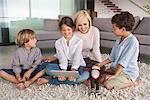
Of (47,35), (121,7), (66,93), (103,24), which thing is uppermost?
(121,7)

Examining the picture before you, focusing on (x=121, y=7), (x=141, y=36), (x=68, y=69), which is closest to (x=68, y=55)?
(x=68, y=69)

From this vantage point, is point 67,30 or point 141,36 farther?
point 141,36

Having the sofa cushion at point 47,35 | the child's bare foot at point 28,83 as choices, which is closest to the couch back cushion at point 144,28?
the sofa cushion at point 47,35

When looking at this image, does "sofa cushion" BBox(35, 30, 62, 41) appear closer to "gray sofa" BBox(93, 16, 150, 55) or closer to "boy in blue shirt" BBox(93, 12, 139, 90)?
"gray sofa" BBox(93, 16, 150, 55)

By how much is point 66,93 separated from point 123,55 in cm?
64

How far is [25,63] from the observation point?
2633 mm

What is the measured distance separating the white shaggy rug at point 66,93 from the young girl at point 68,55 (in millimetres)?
73

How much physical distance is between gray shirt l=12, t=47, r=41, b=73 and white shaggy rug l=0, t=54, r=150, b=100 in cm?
21

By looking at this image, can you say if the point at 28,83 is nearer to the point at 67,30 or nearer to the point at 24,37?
the point at 24,37

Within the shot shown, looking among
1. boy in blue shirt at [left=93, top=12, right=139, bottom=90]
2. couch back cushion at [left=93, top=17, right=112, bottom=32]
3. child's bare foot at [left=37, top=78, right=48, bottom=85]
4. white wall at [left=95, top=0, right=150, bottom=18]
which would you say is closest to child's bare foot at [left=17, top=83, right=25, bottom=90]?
child's bare foot at [left=37, top=78, right=48, bottom=85]

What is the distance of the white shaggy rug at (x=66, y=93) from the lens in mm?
2137

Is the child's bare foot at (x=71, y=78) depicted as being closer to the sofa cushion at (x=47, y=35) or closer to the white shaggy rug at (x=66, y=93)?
the white shaggy rug at (x=66, y=93)

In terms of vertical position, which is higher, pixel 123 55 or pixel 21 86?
pixel 123 55

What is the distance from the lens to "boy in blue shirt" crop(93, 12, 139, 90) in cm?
230
